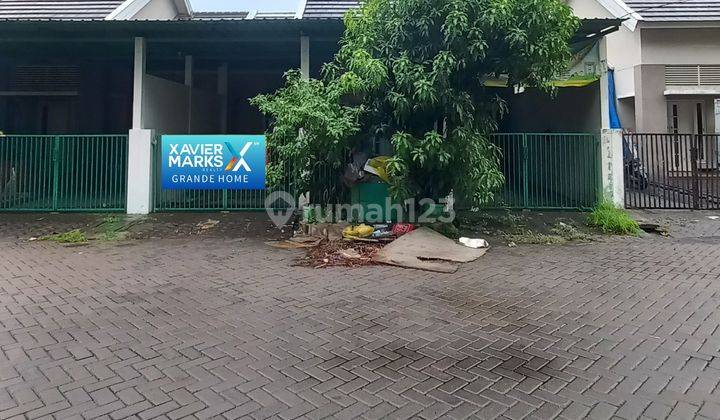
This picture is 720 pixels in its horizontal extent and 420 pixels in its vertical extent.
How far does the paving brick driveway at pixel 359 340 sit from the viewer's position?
3.03 metres

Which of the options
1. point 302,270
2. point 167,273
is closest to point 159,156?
point 167,273

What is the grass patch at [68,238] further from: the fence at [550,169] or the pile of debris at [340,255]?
the fence at [550,169]

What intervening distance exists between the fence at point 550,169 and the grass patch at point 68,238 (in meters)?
8.26

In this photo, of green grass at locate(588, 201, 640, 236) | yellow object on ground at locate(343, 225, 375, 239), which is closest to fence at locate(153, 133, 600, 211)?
green grass at locate(588, 201, 640, 236)

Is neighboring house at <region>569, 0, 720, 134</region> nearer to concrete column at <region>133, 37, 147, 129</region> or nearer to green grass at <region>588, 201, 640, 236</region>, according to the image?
green grass at <region>588, 201, 640, 236</region>

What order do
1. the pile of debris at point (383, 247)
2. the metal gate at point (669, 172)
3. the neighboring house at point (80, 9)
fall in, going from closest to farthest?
the pile of debris at point (383, 247)
the metal gate at point (669, 172)
the neighboring house at point (80, 9)

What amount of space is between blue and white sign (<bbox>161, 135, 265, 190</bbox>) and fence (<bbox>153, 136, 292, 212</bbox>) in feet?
1.74

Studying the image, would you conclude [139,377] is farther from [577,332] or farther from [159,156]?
[159,156]

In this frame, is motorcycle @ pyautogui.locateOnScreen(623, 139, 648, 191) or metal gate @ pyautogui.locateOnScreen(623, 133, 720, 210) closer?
metal gate @ pyautogui.locateOnScreen(623, 133, 720, 210)

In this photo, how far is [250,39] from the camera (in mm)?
11148

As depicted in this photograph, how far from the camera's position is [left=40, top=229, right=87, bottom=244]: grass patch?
838cm

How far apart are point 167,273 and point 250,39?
6745 millimetres

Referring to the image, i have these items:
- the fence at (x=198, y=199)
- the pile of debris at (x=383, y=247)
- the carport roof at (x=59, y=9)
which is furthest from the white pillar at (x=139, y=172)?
the carport roof at (x=59, y=9)

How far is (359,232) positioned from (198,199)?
4.61 metres
